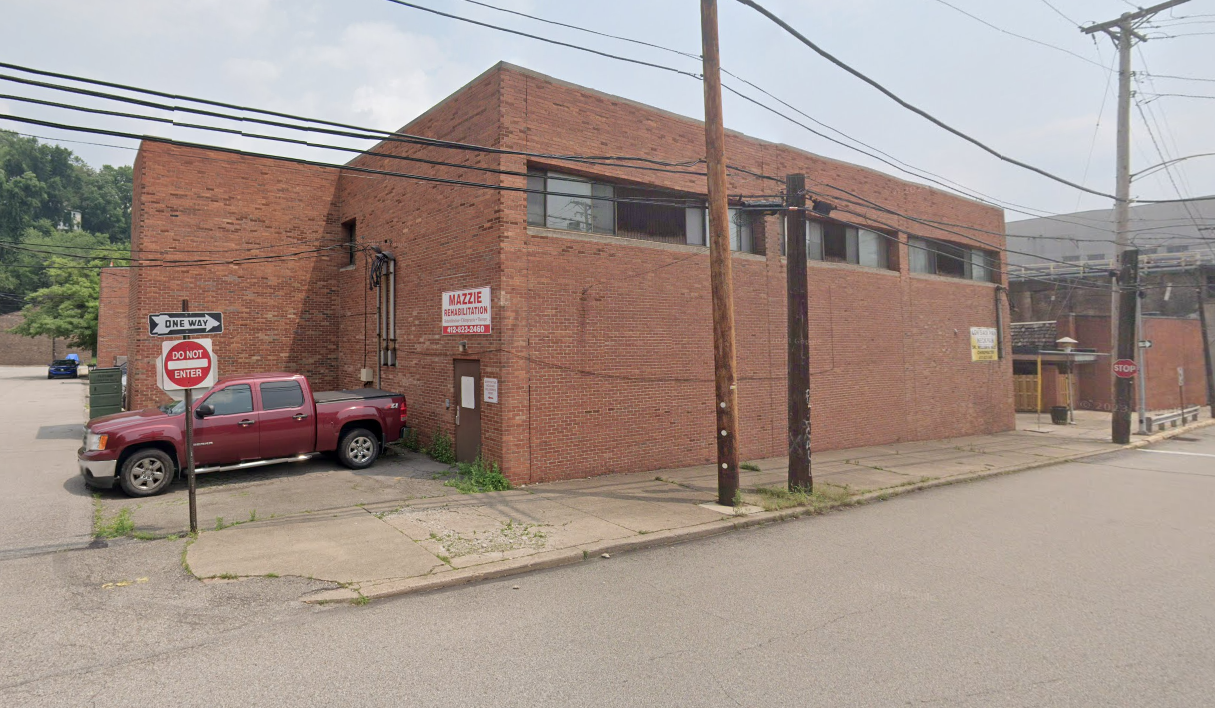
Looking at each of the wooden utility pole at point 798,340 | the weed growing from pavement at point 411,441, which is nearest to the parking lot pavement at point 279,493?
the weed growing from pavement at point 411,441

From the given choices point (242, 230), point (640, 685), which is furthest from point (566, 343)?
→ point (242, 230)

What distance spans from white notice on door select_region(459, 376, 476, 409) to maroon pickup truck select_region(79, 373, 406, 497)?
145 centimetres

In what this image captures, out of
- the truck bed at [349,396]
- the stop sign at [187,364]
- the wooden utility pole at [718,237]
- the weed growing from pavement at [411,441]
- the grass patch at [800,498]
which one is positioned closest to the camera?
the stop sign at [187,364]

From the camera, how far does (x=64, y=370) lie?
44656mm

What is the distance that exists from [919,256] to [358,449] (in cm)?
1674

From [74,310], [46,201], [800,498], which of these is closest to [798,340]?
[800,498]

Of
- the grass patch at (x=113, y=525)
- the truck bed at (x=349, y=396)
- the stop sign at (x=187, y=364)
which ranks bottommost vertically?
the grass patch at (x=113, y=525)

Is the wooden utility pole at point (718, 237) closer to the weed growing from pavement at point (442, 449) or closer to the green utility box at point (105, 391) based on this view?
the weed growing from pavement at point (442, 449)

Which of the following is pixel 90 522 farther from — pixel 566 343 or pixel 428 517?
pixel 566 343

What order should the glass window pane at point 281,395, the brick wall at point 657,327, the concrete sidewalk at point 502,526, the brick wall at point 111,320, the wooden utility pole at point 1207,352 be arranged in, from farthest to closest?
the brick wall at point 111,320 < the wooden utility pole at point 1207,352 < the brick wall at point 657,327 < the glass window pane at point 281,395 < the concrete sidewalk at point 502,526

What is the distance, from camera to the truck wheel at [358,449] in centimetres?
1202

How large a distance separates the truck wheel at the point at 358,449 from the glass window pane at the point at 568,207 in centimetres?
522

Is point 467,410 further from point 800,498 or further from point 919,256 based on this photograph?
point 919,256

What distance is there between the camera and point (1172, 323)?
3222 centimetres
